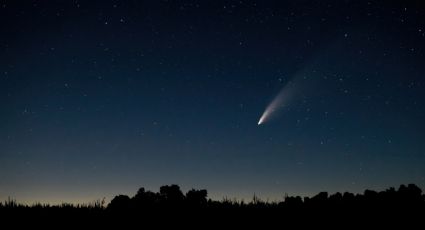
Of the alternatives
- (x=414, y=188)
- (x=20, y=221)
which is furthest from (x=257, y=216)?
(x=20, y=221)

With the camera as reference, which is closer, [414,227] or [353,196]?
[414,227]

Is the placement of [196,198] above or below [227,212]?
above

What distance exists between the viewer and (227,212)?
1417 centimetres

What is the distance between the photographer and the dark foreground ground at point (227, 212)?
13278mm

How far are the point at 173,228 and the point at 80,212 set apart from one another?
279 centimetres

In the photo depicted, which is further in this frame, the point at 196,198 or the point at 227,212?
the point at 196,198

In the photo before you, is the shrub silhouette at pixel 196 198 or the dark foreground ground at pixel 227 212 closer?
the dark foreground ground at pixel 227 212

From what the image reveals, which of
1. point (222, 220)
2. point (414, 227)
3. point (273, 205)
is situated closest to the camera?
point (414, 227)

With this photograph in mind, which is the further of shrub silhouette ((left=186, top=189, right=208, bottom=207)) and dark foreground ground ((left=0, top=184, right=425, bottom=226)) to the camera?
shrub silhouette ((left=186, top=189, right=208, bottom=207))

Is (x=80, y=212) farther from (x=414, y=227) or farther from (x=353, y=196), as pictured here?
(x=414, y=227)

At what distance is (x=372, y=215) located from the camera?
1344 cm

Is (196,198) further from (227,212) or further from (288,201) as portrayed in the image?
(288,201)

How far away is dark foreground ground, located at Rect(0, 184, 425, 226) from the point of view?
523 inches

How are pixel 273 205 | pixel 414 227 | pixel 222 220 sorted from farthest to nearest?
pixel 273 205 → pixel 222 220 → pixel 414 227
